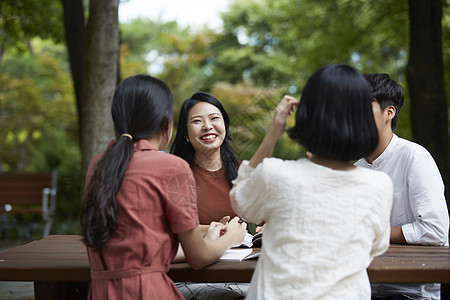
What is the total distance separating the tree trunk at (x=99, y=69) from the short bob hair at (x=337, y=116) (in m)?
3.52

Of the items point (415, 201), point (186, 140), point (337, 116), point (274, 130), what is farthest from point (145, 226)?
point (186, 140)

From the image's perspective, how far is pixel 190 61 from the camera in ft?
56.7

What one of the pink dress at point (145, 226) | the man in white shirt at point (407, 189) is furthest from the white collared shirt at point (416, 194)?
the pink dress at point (145, 226)

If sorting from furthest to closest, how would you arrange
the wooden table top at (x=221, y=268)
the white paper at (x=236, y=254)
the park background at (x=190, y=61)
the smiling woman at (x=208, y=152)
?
the park background at (x=190, y=61)
the smiling woman at (x=208, y=152)
the white paper at (x=236, y=254)
the wooden table top at (x=221, y=268)

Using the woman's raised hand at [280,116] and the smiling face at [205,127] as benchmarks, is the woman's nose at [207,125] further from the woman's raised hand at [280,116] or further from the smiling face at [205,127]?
the woman's raised hand at [280,116]

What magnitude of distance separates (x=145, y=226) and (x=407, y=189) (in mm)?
1364

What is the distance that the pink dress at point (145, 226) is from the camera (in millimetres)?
1955

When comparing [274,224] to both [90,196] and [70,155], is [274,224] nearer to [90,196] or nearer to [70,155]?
[90,196]

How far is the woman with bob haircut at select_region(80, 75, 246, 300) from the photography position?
6.39ft

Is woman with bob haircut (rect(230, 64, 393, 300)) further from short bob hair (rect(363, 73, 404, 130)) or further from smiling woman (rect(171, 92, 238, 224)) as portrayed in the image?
smiling woman (rect(171, 92, 238, 224))

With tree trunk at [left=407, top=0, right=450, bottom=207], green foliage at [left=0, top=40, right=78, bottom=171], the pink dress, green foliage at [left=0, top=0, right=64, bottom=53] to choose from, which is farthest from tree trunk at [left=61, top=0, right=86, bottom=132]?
green foliage at [left=0, top=40, right=78, bottom=171]

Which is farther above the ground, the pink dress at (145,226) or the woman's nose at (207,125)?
the woman's nose at (207,125)

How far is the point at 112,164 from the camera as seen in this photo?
6.40 feet

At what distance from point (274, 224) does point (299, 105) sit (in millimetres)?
417
